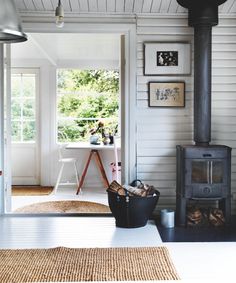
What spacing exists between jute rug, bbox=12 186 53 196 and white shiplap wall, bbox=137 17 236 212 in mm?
2437

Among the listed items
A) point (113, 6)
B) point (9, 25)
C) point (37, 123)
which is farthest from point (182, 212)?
point (37, 123)

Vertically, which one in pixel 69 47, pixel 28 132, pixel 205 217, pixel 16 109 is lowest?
pixel 205 217

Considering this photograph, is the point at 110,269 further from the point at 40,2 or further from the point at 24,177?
the point at 24,177

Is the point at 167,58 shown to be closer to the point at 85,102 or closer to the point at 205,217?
the point at 205,217

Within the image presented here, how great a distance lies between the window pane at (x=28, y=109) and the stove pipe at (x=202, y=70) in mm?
3798

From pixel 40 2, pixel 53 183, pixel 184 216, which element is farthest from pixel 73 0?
pixel 53 183

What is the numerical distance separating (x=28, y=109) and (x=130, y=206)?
3957mm

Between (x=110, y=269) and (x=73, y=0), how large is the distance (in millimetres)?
2892

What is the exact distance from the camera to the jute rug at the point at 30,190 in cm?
675

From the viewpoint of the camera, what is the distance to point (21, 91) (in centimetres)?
762

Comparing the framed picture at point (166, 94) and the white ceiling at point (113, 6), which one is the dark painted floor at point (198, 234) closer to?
the framed picture at point (166, 94)

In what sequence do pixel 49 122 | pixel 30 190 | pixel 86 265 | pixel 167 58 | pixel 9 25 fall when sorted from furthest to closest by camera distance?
pixel 49 122 → pixel 30 190 → pixel 167 58 → pixel 86 265 → pixel 9 25

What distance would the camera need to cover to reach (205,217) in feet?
15.0

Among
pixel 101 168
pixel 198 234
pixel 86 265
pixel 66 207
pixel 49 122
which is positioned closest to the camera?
pixel 86 265
